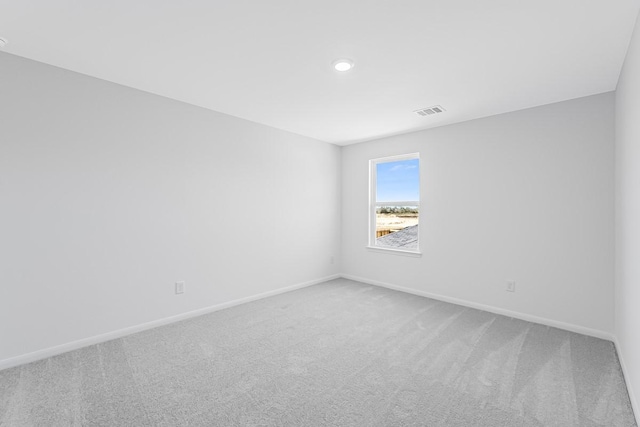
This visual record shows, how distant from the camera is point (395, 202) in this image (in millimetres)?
4570

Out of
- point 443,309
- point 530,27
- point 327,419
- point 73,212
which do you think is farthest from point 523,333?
point 73,212

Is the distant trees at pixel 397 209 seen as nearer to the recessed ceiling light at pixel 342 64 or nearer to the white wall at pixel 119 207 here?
the white wall at pixel 119 207

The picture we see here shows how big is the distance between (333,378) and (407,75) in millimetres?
2452

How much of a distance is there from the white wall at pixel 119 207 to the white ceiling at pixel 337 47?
0.32 meters

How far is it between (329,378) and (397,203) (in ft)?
9.77

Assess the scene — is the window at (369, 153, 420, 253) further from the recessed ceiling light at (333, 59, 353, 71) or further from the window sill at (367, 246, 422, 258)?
the recessed ceiling light at (333, 59, 353, 71)

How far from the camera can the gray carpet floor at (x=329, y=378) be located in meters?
1.73

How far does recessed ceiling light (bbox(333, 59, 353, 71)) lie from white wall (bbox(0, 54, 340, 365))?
1.73 meters

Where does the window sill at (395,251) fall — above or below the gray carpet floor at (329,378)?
above

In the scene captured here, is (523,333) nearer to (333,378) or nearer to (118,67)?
(333,378)

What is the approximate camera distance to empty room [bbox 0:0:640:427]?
1812 millimetres

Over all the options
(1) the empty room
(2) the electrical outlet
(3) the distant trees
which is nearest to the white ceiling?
(1) the empty room

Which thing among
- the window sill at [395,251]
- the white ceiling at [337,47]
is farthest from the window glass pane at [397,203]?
the white ceiling at [337,47]

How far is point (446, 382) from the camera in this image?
2.06 m
